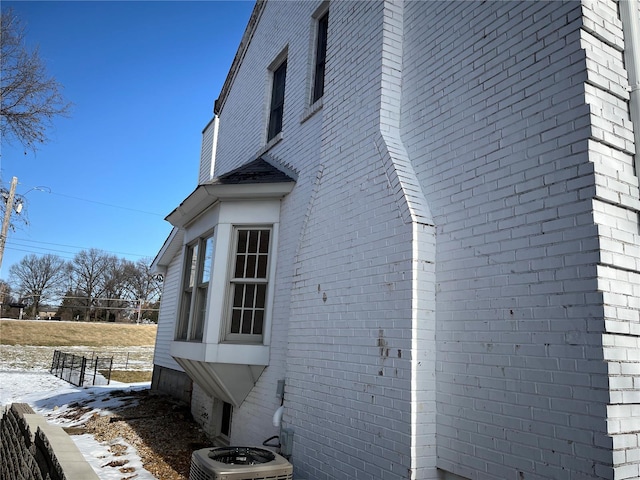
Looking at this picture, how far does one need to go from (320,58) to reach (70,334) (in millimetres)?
42153

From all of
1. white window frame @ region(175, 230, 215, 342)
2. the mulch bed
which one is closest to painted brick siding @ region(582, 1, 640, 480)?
the mulch bed

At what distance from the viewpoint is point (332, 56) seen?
239 inches

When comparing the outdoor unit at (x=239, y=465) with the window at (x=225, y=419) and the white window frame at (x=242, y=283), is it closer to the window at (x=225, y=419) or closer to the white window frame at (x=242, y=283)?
the white window frame at (x=242, y=283)

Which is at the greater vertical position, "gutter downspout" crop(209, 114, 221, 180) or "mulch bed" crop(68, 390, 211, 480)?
"gutter downspout" crop(209, 114, 221, 180)

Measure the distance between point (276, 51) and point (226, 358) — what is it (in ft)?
17.7

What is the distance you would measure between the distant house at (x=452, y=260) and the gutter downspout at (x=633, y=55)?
0.01m

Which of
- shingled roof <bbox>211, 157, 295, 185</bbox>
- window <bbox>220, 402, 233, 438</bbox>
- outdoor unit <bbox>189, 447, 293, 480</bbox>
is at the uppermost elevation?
shingled roof <bbox>211, 157, 295, 185</bbox>

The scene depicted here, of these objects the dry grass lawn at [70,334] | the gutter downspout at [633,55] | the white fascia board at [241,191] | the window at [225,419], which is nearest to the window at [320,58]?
the white fascia board at [241,191]

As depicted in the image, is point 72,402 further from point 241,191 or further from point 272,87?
point 272,87

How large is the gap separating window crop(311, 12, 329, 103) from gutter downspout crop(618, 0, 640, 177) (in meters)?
4.01

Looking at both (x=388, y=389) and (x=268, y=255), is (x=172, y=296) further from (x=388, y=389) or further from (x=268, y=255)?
(x=388, y=389)

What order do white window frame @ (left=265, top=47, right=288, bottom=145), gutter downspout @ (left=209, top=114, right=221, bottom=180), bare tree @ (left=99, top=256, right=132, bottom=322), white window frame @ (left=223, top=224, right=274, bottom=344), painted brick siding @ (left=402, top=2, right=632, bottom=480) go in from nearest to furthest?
1. painted brick siding @ (left=402, top=2, right=632, bottom=480)
2. white window frame @ (left=223, top=224, right=274, bottom=344)
3. white window frame @ (left=265, top=47, right=288, bottom=145)
4. gutter downspout @ (left=209, top=114, right=221, bottom=180)
5. bare tree @ (left=99, top=256, right=132, bottom=322)

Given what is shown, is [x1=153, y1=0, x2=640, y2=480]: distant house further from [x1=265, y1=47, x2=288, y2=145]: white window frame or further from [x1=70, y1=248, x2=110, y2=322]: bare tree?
[x1=70, y1=248, x2=110, y2=322]: bare tree

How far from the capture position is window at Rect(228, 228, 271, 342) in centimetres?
661
